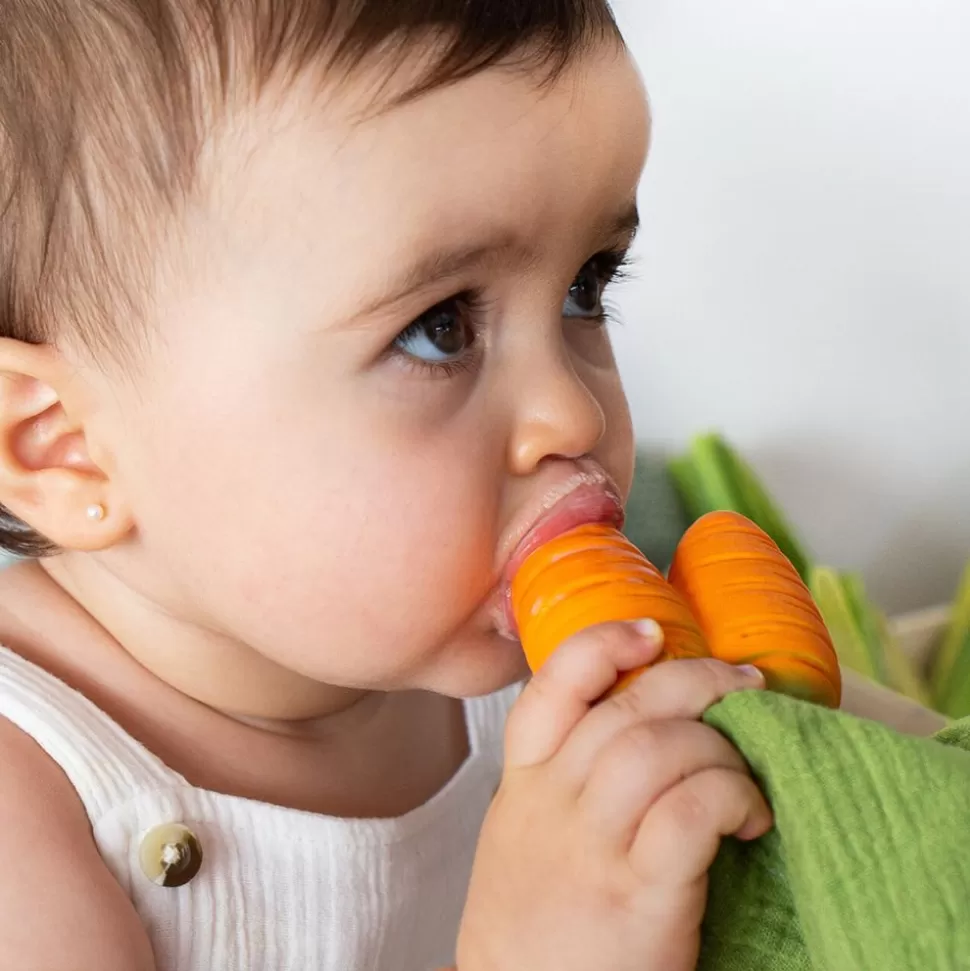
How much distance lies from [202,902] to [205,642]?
151mm

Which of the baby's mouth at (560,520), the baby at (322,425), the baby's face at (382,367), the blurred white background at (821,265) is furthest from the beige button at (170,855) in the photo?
the blurred white background at (821,265)

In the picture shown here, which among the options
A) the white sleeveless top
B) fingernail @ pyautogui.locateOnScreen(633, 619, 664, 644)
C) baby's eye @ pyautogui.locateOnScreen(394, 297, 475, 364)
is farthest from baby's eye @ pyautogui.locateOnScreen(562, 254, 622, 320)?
the white sleeveless top

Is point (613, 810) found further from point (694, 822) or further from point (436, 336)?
point (436, 336)

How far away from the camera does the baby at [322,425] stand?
48cm

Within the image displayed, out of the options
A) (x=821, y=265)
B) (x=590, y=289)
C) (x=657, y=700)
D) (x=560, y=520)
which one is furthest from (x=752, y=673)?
(x=821, y=265)

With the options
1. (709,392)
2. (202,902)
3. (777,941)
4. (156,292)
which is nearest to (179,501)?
(156,292)

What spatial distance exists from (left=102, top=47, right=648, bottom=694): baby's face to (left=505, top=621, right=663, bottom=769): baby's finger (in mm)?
109

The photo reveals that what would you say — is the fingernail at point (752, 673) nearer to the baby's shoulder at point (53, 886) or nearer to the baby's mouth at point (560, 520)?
the baby's mouth at point (560, 520)

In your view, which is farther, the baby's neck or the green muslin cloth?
the baby's neck

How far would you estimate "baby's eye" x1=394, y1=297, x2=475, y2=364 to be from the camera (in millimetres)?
575

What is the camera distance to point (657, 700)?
460mm

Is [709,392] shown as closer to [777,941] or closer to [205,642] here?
[205,642]

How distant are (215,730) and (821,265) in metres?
0.83

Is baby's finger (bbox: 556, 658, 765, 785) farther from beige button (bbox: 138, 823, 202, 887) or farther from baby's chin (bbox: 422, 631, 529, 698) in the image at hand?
beige button (bbox: 138, 823, 202, 887)
